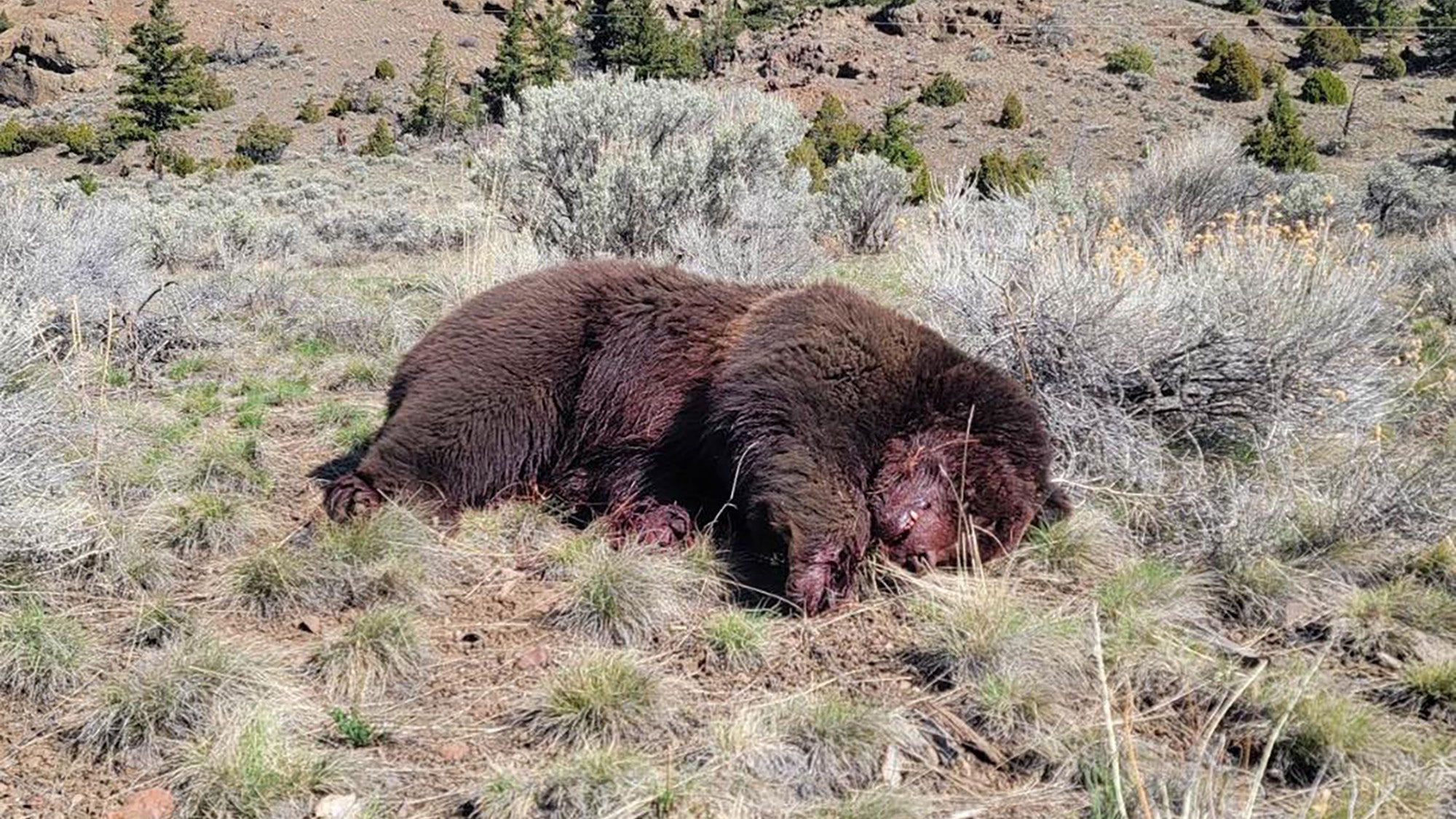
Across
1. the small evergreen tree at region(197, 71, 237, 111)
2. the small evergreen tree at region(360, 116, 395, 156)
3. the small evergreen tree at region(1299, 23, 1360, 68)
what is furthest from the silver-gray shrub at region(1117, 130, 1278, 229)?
the small evergreen tree at region(197, 71, 237, 111)

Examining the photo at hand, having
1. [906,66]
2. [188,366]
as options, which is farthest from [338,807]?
[906,66]

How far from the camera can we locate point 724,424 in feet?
13.4

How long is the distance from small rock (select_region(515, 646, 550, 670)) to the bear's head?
136 cm

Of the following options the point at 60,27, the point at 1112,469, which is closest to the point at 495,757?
the point at 1112,469

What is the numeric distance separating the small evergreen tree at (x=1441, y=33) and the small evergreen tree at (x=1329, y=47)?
3068 millimetres

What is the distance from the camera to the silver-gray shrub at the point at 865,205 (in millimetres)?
16656

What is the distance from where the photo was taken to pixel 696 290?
477cm

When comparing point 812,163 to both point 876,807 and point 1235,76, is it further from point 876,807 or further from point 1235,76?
point 1235,76

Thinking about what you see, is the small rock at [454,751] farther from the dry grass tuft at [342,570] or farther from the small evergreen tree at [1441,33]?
the small evergreen tree at [1441,33]

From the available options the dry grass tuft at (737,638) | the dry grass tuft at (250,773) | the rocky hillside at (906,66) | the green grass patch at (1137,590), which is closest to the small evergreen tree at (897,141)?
the rocky hillside at (906,66)

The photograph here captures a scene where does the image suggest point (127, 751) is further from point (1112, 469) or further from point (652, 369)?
point (1112, 469)

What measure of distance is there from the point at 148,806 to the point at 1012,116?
45485mm

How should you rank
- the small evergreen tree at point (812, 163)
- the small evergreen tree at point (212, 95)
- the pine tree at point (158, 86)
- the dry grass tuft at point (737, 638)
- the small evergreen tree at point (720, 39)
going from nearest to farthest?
the dry grass tuft at point (737, 638)
the small evergreen tree at point (812, 163)
the pine tree at point (158, 86)
the small evergreen tree at point (212, 95)
the small evergreen tree at point (720, 39)

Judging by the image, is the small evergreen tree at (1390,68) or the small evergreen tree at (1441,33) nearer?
the small evergreen tree at (1390,68)
